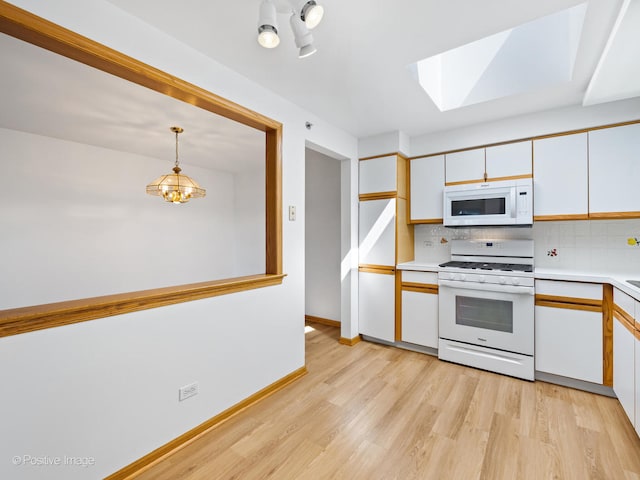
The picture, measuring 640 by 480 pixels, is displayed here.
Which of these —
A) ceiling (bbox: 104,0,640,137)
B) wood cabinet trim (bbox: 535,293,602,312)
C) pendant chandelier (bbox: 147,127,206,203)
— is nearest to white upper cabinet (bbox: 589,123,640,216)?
ceiling (bbox: 104,0,640,137)

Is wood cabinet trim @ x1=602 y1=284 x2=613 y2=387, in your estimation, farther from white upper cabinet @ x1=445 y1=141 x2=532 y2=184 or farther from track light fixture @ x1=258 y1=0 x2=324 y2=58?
track light fixture @ x1=258 y1=0 x2=324 y2=58

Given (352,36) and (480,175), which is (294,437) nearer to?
(352,36)

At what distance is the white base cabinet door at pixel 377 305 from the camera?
3.28 m

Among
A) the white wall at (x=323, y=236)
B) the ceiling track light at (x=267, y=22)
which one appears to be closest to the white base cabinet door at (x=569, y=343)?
the white wall at (x=323, y=236)

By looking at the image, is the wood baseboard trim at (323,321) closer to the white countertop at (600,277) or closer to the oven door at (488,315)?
the oven door at (488,315)

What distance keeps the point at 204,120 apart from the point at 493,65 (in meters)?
2.67

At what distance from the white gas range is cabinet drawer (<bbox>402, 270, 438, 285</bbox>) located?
8 cm

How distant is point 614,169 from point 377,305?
8.03ft

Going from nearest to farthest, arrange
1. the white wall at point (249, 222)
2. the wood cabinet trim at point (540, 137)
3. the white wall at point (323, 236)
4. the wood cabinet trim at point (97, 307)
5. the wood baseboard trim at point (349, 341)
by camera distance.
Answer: the wood cabinet trim at point (97, 307), the wood cabinet trim at point (540, 137), the wood baseboard trim at point (349, 341), the white wall at point (323, 236), the white wall at point (249, 222)

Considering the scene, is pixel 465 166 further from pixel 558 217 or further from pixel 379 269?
pixel 379 269

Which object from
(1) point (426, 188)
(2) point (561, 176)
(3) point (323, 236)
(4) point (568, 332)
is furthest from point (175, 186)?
(4) point (568, 332)

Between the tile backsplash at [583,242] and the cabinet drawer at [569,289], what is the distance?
0.54m

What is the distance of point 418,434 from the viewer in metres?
1.87

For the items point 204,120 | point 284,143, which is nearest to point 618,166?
point 284,143
